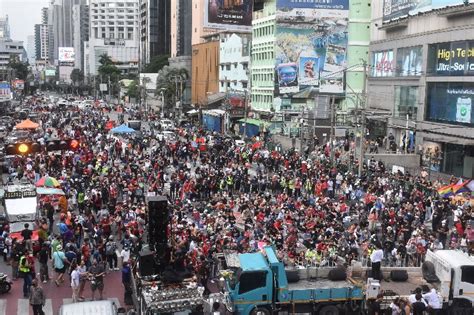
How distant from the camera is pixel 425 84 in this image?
51.0 meters

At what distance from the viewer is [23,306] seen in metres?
18.7

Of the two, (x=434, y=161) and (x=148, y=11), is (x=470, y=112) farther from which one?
(x=148, y=11)

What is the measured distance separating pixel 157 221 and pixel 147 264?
1.22m

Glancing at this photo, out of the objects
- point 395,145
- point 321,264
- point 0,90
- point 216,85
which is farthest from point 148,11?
point 321,264

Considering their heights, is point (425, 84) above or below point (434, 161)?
above

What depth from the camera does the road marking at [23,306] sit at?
1827 centimetres

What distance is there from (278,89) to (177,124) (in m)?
16.0

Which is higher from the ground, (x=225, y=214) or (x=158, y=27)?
(x=158, y=27)

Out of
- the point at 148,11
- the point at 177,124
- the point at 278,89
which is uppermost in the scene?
the point at 148,11

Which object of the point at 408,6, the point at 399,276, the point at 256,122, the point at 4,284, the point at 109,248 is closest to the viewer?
the point at 399,276

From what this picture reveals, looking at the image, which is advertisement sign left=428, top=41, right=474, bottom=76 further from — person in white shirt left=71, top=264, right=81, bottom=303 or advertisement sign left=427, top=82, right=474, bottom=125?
person in white shirt left=71, top=264, right=81, bottom=303

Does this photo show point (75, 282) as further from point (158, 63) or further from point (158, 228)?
point (158, 63)

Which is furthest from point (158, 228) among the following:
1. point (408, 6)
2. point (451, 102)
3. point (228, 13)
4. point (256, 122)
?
point (228, 13)

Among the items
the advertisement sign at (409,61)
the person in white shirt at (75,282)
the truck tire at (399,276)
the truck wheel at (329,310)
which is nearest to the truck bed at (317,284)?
the truck wheel at (329,310)
